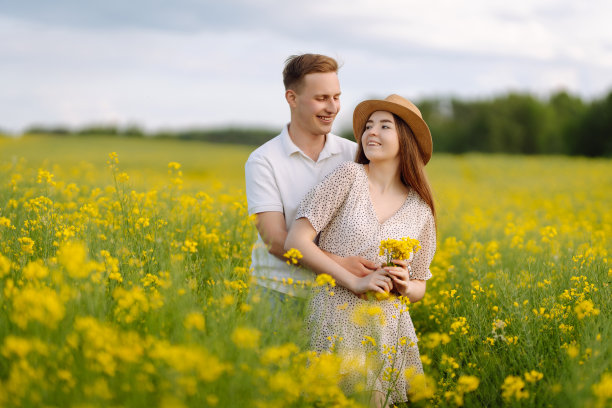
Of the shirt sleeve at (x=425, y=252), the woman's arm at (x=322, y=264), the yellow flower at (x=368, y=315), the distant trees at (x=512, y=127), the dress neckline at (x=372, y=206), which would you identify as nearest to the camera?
the yellow flower at (x=368, y=315)

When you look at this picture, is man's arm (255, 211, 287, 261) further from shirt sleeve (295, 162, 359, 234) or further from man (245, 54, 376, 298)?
shirt sleeve (295, 162, 359, 234)

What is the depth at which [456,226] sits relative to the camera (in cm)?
717

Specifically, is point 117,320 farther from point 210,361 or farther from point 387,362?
point 387,362

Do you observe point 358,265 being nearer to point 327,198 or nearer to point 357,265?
point 357,265

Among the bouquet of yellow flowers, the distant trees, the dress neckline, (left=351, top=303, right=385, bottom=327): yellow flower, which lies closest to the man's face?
the dress neckline

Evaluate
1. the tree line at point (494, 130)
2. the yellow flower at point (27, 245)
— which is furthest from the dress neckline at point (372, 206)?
the tree line at point (494, 130)

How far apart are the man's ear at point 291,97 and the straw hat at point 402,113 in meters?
0.45

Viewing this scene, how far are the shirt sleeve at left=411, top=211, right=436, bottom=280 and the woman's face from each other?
0.52 meters

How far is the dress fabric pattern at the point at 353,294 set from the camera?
318cm

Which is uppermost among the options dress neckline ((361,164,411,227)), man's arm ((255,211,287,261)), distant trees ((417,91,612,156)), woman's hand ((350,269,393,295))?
distant trees ((417,91,612,156))

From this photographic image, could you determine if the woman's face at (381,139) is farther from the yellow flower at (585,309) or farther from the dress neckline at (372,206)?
the yellow flower at (585,309)

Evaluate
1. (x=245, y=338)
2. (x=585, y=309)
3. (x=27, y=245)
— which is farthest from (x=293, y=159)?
(x=585, y=309)

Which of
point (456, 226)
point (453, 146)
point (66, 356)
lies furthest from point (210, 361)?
point (453, 146)

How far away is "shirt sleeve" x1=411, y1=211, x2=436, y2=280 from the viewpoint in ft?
11.7
